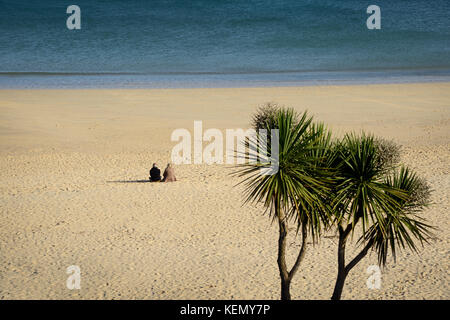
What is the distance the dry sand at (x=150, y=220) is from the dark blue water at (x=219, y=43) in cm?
1667

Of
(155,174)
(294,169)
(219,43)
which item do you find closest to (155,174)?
(155,174)

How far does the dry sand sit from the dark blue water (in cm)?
1667

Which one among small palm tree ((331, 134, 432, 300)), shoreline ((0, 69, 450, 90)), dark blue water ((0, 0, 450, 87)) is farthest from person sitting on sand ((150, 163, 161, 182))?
dark blue water ((0, 0, 450, 87))

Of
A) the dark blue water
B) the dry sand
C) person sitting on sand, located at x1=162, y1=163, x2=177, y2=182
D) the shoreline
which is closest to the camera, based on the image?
the dry sand

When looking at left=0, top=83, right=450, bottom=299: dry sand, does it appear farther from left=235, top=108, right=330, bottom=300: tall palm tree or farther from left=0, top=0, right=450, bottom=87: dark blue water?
left=0, top=0, right=450, bottom=87: dark blue water

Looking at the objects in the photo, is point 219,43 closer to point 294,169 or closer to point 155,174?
point 155,174

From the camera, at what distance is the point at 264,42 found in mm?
76438

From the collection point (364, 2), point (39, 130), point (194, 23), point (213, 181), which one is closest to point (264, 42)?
point (194, 23)

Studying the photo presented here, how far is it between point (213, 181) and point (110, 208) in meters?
4.10

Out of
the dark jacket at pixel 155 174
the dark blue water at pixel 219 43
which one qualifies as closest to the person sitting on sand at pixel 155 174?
the dark jacket at pixel 155 174

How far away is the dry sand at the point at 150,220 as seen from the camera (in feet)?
38.1

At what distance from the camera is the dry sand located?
11.6 m

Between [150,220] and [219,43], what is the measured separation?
63930mm

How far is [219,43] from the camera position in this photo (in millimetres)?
76688
